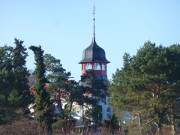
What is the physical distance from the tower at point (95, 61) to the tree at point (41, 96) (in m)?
8.81

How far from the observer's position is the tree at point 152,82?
18516 millimetres

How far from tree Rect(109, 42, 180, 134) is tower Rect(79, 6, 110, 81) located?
14.7m

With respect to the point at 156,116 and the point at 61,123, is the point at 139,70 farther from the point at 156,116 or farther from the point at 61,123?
the point at 61,123

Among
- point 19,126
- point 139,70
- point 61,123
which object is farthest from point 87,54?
point 19,126

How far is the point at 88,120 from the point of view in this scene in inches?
1126

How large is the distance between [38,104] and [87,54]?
37.3 ft

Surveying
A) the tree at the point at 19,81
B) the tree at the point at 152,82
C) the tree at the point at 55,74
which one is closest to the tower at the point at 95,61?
the tree at the point at 55,74

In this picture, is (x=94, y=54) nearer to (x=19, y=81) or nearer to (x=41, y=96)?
(x=41, y=96)

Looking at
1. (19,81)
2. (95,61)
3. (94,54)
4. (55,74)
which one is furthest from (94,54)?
(19,81)

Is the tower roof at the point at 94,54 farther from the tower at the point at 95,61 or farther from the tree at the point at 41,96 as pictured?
the tree at the point at 41,96

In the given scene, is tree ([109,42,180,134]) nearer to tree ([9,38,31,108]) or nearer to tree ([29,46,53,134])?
tree ([29,46,53,134])

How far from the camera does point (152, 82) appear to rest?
18.5m

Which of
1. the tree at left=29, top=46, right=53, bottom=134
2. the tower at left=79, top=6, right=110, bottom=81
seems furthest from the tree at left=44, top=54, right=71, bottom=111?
the tower at left=79, top=6, right=110, bottom=81

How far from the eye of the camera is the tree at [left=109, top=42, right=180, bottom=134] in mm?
18516
